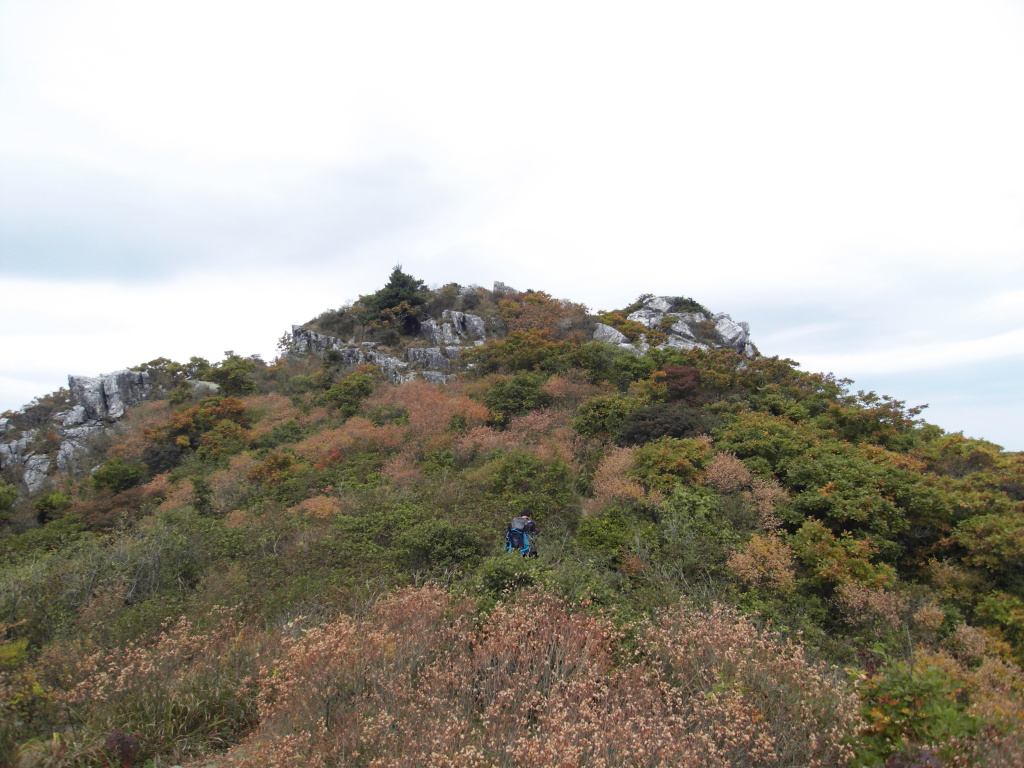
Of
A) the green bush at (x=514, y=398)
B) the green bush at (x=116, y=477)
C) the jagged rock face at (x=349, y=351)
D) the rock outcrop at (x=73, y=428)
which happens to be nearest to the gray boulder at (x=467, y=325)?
the jagged rock face at (x=349, y=351)

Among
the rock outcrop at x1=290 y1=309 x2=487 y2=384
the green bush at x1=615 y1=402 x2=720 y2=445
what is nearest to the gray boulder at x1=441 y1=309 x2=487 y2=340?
the rock outcrop at x1=290 y1=309 x2=487 y2=384

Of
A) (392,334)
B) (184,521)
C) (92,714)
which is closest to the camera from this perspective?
(92,714)

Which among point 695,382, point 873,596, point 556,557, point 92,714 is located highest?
point 695,382

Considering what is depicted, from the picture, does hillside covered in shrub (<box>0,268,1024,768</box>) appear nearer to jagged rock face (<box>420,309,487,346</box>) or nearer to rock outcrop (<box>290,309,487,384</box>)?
rock outcrop (<box>290,309,487,384</box>)

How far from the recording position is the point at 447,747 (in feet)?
10.2

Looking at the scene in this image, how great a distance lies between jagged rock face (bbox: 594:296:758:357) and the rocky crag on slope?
0.06m

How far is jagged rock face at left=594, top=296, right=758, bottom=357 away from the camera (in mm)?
28016

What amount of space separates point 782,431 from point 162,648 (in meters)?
11.1

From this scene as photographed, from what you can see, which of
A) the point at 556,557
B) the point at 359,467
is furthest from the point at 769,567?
the point at 359,467

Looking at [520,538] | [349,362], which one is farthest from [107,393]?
[520,538]

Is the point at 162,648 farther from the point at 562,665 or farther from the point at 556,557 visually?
the point at 556,557

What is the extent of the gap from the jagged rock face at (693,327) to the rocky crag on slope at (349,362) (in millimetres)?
60

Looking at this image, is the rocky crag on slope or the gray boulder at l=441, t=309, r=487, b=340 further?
the gray boulder at l=441, t=309, r=487, b=340

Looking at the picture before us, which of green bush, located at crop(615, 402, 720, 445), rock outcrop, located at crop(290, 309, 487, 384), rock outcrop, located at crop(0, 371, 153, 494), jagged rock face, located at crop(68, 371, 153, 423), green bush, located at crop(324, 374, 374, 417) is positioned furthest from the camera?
rock outcrop, located at crop(290, 309, 487, 384)
